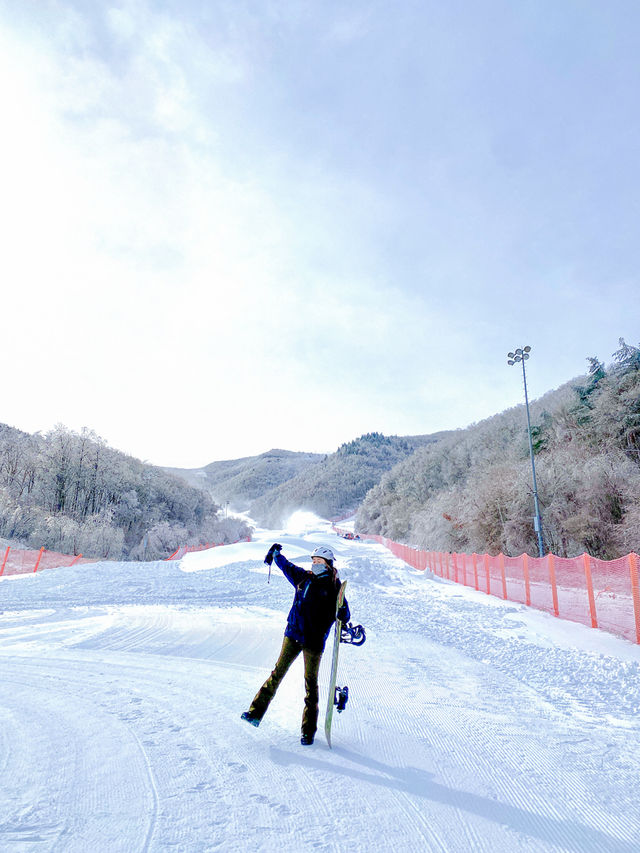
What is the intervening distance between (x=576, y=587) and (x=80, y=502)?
165ft

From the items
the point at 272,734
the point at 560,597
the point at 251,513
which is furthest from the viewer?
the point at 251,513

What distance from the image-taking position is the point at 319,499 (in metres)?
138

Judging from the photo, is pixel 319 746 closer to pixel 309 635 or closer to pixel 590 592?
pixel 309 635

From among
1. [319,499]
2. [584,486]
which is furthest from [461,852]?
[319,499]

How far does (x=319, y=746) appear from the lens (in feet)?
13.1

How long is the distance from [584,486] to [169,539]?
131 ft

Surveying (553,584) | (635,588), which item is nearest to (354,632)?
(635,588)

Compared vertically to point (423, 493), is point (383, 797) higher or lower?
lower

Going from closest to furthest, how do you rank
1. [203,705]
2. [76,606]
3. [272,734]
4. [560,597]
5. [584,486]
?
[272,734], [203,705], [560,597], [76,606], [584,486]

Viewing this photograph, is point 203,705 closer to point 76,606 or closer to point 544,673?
point 544,673

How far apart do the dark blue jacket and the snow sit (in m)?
0.84

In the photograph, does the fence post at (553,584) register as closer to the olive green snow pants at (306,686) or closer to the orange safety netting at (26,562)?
the olive green snow pants at (306,686)

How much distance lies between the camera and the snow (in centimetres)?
277

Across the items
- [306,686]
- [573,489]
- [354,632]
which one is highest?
[573,489]
